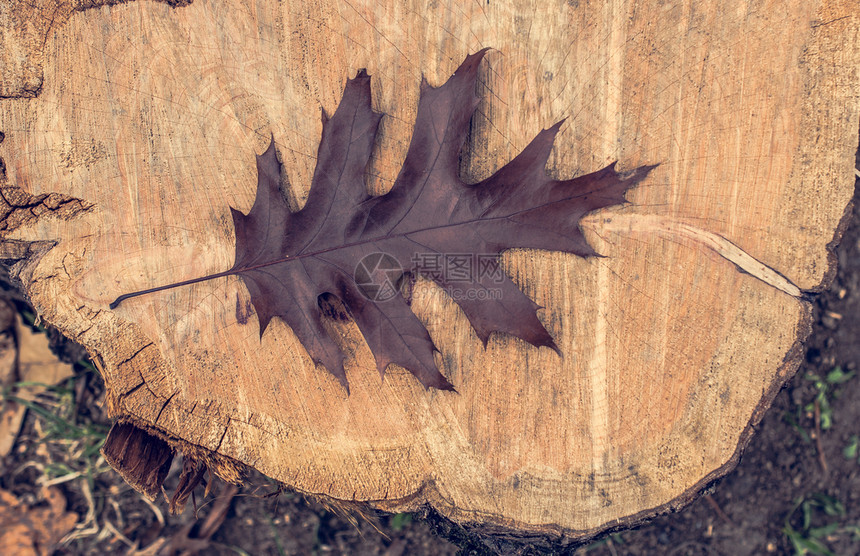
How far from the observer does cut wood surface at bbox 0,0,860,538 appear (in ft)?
5.42

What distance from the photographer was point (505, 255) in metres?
1.72

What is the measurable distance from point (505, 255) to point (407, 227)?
1.25ft

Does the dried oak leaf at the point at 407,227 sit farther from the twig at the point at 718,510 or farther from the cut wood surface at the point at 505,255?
the twig at the point at 718,510

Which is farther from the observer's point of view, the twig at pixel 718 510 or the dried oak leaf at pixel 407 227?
the twig at pixel 718 510

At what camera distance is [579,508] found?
1728 mm

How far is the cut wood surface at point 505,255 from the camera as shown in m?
1.65

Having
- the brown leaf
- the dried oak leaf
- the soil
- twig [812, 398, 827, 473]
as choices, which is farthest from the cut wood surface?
twig [812, 398, 827, 473]

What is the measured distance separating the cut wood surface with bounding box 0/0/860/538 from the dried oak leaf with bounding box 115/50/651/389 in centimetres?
11

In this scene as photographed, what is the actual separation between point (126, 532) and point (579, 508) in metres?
2.55

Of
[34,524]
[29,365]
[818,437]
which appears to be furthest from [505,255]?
[34,524]

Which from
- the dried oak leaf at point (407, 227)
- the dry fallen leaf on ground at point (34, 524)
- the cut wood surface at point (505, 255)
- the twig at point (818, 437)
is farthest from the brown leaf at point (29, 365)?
the twig at point (818, 437)

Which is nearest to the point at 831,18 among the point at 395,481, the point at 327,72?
the point at 327,72

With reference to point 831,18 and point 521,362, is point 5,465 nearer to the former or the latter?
point 521,362

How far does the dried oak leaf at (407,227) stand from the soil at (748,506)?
4.69 ft
